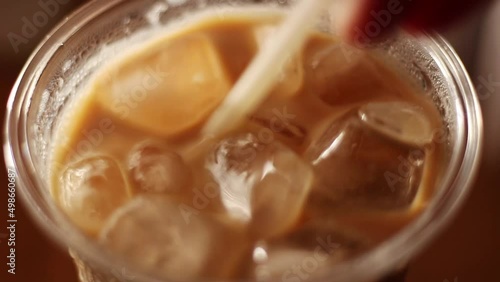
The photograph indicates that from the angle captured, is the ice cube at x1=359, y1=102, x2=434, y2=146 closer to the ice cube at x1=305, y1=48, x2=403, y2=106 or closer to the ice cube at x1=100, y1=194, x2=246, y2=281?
the ice cube at x1=305, y1=48, x2=403, y2=106

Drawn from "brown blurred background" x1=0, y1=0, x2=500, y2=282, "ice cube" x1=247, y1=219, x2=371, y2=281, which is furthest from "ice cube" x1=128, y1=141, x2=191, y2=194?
"brown blurred background" x1=0, y1=0, x2=500, y2=282

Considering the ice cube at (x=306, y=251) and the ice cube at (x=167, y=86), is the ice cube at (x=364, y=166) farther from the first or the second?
the ice cube at (x=167, y=86)

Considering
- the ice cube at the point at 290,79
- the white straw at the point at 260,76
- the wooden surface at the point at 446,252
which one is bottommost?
the wooden surface at the point at 446,252

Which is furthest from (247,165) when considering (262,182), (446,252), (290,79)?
(446,252)

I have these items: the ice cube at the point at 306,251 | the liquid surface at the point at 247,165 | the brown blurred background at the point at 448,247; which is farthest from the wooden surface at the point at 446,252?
the ice cube at the point at 306,251

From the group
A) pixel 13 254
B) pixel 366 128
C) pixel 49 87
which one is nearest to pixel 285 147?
pixel 366 128

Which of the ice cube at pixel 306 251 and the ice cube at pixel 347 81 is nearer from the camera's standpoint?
the ice cube at pixel 306 251

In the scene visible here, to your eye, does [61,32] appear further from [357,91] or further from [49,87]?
[357,91]
